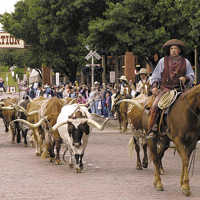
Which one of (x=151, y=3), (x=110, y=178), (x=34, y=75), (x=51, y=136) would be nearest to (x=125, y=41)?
(x=151, y=3)

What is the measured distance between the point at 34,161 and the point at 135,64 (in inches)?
1472

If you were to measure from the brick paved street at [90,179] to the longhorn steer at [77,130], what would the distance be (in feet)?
1.20

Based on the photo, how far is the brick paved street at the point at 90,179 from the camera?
10.9 meters

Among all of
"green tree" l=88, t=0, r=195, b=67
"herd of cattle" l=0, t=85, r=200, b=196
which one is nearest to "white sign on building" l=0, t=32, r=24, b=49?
"green tree" l=88, t=0, r=195, b=67

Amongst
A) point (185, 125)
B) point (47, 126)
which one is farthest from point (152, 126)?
point (47, 126)

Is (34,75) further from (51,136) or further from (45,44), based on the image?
(51,136)

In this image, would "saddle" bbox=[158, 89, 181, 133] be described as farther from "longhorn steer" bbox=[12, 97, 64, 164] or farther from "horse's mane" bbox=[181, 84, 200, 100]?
"longhorn steer" bbox=[12, 97, 64, 164]

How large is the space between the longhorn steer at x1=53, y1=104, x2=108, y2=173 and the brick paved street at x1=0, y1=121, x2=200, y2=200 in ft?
1.20

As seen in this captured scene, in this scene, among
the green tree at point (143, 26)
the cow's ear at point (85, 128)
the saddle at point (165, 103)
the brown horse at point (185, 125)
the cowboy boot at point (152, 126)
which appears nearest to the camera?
the brown horse at point (185, 125)

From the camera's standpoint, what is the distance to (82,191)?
37.0 feet

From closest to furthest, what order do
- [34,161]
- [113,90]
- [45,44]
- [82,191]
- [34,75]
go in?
[82,191] → [34,161] → [113,90] → [45,44] → [34,75]

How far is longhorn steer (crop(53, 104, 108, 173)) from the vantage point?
14.4m

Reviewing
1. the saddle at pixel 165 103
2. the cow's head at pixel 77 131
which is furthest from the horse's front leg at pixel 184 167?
the cow's head at pixel 77 131

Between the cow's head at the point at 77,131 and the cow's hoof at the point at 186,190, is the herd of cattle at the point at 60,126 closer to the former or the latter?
the cow's head at the point at 77,131
